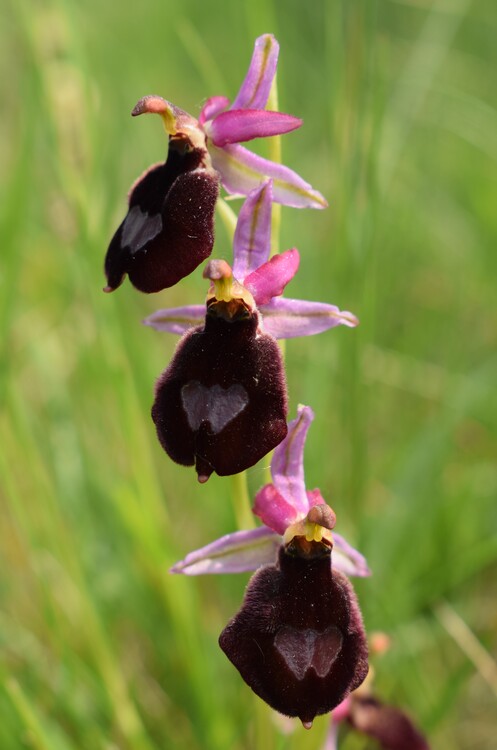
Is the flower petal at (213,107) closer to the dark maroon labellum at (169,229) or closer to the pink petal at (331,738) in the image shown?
the dark maroon labellum at (169,229)

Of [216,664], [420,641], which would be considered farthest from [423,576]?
[216,664]

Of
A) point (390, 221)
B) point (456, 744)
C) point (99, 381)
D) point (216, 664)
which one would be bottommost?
point (456, 744)

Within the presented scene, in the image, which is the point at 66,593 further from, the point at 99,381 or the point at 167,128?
the point at 167,128

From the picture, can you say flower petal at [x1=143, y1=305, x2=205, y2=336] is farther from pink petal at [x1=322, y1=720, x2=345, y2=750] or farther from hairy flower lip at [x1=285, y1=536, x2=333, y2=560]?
pink petal at [x1=322, y1=720, x2=345, y2=750]

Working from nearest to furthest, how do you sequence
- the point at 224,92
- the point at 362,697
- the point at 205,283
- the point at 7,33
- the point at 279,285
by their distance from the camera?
the point at 279,285, the point at 362,697, the point at 224,92, the point at 205,283, the point at 7,33

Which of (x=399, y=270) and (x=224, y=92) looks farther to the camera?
(x=399, y=270)

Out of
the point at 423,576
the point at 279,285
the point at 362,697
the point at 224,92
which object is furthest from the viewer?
the point at 423,576

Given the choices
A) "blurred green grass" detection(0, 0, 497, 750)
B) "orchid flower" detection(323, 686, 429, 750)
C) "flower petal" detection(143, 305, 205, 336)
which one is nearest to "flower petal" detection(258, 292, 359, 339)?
"flower petal" detection(143, 305, 205, 336)
